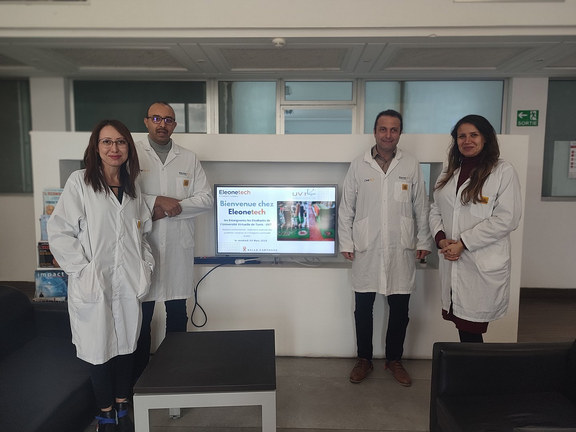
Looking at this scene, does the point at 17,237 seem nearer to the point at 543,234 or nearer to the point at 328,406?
the point at 328,406

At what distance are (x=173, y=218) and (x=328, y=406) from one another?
4.75ft

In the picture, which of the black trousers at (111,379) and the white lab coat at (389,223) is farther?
the white lab coat at (389,223)

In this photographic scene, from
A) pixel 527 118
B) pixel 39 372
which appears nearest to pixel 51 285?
pixel 39 372

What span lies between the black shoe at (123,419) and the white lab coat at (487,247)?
5.68 ft

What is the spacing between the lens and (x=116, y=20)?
10.8 ft

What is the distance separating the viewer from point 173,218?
2.36 meters

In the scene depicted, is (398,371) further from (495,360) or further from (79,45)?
(79,45)

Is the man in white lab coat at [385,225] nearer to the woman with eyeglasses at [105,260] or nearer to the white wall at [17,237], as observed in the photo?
the woman with eyeglasses at [105,260]

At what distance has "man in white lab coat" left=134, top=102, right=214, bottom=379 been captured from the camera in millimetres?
2293

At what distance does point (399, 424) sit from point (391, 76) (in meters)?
3.66

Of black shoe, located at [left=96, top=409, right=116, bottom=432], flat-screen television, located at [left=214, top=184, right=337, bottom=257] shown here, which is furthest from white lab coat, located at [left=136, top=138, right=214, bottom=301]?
black shoe, located at [left=96, top=409, right=116, bottom=432]

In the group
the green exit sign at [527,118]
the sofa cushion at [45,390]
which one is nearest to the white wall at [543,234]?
the green exit sign at [527,118]

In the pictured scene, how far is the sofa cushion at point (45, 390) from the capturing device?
1.55 m

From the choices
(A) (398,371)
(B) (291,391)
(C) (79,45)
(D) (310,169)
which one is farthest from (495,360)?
(C) (79,45)
